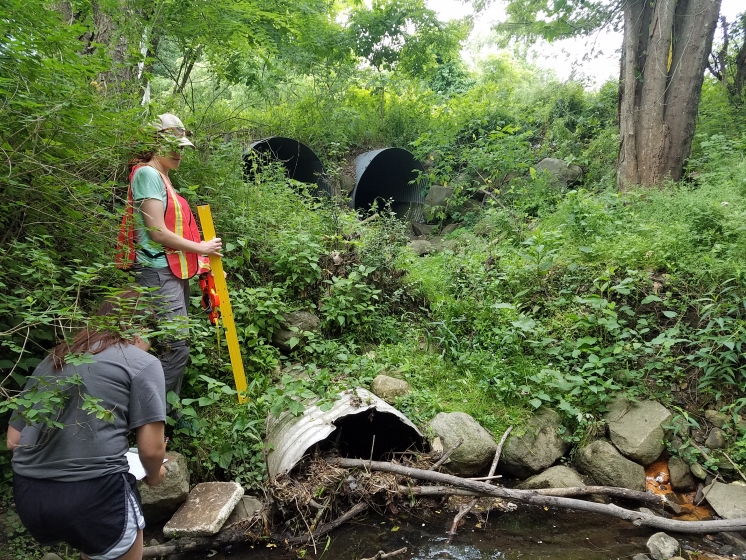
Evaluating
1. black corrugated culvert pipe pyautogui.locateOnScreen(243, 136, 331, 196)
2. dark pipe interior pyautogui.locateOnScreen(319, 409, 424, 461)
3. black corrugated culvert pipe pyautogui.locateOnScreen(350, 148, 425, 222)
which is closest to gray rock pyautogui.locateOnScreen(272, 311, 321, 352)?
dark pipe interior pyautogui.locateOnScreen(319, 409, 424, 461)

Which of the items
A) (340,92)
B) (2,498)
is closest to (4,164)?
(2,498)

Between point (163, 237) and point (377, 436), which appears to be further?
point (377, 436)

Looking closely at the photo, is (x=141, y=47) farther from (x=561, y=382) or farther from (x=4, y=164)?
(x=561, y=382)

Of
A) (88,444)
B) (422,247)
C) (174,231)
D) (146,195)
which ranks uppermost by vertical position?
(146,195)

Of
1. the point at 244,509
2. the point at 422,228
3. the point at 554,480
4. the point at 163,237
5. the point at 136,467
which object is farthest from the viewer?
the point at 422,228

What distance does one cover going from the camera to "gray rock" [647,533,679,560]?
328 cm

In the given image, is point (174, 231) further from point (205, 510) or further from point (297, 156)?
point (297, 156)

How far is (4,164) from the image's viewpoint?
2.48 metres

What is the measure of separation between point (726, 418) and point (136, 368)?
4566 mm

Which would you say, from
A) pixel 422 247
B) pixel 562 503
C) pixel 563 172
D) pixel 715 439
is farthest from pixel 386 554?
pixel 563 172

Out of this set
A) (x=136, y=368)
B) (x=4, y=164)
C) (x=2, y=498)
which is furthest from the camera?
(x=2, y=498)

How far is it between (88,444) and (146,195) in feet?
5.78

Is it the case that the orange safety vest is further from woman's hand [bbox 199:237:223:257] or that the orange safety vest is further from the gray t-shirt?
the gray t-shirt

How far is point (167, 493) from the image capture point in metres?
3.24
